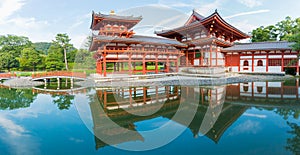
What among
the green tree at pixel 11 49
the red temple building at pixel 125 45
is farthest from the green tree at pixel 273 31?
the green tree at pixel 11 49

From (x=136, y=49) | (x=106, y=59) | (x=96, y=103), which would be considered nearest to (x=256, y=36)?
(x=136, y=49)

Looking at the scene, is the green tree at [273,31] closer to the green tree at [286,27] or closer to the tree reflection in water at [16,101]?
the green tree at [286,27]

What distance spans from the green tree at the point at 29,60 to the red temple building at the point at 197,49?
66.8 ft

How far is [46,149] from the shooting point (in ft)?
14.1

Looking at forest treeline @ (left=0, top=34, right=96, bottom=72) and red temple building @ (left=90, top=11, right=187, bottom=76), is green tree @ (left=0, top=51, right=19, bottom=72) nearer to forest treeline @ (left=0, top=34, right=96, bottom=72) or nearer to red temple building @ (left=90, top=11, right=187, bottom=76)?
forest treeline @ (left=0, top=34, right=96, bottom=72)

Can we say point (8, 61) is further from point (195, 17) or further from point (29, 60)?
point (195, 17)

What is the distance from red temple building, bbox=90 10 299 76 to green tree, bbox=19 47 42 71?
20.4 m

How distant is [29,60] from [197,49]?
31.6m

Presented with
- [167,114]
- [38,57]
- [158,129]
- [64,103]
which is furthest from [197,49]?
[38,57]

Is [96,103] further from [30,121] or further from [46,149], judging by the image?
[46,149]

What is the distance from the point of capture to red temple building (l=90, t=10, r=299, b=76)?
57.5 feet

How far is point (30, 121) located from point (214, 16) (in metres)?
16.9

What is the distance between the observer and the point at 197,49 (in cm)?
2056

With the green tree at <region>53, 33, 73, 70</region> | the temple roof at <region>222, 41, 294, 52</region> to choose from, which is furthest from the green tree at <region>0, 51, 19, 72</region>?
the temple roof at <region>222, 41, 294, 52</region>
